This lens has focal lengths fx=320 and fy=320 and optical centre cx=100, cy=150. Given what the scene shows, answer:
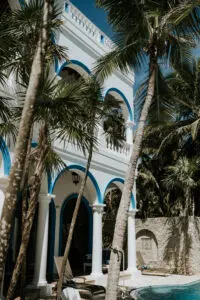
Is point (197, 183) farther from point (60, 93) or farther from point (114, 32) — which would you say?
point (60, 93)

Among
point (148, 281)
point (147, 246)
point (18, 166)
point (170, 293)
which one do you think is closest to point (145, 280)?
point (148, 281)

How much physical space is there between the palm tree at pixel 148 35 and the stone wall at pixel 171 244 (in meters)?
12.5

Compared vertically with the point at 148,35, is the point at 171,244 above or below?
→ below

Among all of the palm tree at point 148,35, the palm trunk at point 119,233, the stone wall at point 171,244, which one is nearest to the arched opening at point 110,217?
the stone wall at point 171,244

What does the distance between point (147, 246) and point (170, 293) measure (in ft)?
24.1

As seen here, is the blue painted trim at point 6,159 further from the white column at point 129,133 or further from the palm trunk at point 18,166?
the white column at point 129,133

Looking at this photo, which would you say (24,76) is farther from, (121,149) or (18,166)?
(121,149)

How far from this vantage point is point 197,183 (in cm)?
1981

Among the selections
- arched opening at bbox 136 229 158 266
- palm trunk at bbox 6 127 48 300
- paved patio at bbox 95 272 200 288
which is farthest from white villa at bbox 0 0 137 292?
palm trunk at bbox 6 127 48 300

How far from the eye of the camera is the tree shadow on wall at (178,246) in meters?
18.5

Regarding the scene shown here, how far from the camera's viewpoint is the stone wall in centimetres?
1847

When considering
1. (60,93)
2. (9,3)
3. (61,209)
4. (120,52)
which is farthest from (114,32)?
(61,209)

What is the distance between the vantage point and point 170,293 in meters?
13.0

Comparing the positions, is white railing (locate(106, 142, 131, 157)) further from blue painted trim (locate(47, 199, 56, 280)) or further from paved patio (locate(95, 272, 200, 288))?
paved patio (locate(95, 272, 200, 288))
